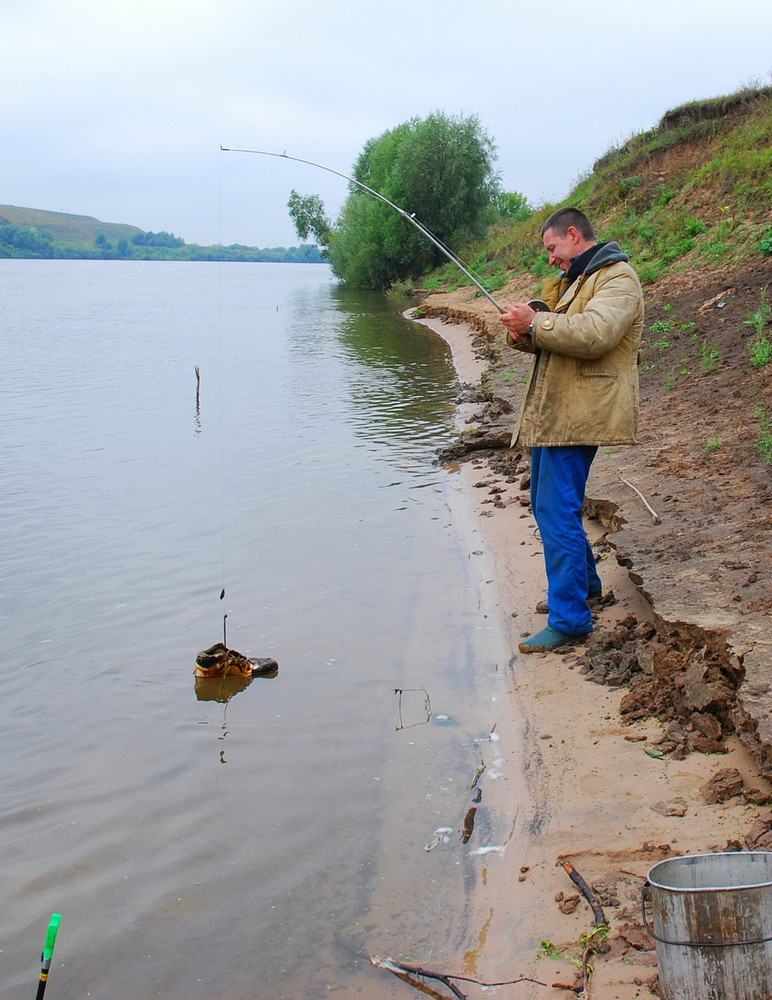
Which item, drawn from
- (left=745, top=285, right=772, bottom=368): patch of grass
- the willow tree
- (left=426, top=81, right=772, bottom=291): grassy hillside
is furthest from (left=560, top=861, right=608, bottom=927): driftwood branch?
the willow tree

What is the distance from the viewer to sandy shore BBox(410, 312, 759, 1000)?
9.20 feet

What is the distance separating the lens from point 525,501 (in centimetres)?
813

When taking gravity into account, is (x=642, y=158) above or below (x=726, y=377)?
above

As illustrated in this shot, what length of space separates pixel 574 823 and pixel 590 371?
207cm

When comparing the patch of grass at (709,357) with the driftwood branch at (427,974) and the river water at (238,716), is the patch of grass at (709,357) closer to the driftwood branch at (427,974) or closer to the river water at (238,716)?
the river water at (238,716)

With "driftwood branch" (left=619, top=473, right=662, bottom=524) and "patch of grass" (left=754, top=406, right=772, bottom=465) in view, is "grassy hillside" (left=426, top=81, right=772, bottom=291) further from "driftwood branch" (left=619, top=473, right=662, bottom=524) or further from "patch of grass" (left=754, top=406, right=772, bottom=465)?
"driftwood branch" (left=619, top=473, right=662, bottom=524)

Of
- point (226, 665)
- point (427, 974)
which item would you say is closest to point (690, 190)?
point (226, 665)

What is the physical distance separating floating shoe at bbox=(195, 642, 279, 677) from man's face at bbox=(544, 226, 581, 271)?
8.93 ft

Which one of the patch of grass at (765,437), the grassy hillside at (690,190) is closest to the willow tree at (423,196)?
the grassy hillside at (690,190)

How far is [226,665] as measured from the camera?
5.26 metres

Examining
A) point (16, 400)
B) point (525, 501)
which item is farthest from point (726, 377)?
point (16, 400)

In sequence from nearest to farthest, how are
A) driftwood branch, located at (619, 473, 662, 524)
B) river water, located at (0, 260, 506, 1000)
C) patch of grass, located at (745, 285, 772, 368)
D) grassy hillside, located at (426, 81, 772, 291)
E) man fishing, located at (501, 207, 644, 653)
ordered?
river water, located at (0, 260, 506, 1000) < man fishing, located at (501, 207, 644, 653) < driftwood branch, located at (619, 473, 662, 524) < patch of grass, located at (745, 285, 772, 368) < grassy hillside, located at (426, 81, 772, 291)

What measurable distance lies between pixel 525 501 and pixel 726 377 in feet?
8.72

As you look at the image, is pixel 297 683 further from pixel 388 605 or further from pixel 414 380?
pixel 414 380
